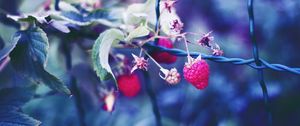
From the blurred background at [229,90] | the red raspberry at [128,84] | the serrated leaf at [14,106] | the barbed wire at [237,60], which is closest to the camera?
the barbed wire at [237,60]

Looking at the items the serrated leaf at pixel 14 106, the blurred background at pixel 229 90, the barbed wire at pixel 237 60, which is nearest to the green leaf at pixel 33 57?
the serrated leaf at pixel 14 106

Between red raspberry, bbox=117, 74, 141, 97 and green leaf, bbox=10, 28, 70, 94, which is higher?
green leaf, bbox=10, 28, 70, 94

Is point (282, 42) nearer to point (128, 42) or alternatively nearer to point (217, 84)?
point (217, 84)

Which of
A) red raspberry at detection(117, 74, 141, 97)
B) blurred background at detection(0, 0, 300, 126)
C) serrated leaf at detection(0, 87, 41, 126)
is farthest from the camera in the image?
blurred background at detection(0, 0, 300, 126)

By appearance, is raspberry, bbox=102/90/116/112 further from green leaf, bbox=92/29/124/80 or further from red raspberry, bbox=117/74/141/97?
green leaf, bbox=92/29/124/80

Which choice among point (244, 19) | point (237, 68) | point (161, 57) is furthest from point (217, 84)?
point (161, 57)

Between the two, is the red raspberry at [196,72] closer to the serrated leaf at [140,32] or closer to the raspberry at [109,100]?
the serrated leaf at [140,32]

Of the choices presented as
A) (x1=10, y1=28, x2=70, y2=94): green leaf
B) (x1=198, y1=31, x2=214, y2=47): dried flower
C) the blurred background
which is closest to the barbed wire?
(x1=198, y1=31, x2=214, y2=47): dried flower
